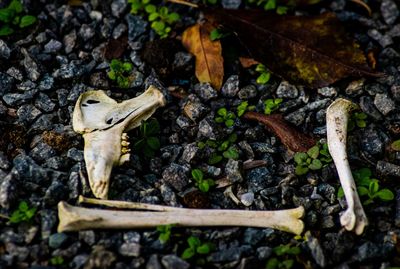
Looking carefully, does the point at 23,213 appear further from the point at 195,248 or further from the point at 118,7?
the point at 118,7

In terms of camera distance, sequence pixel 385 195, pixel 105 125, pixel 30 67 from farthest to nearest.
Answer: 1. pixel 30 67
2. pixel 105 125
3. pixel 385 195

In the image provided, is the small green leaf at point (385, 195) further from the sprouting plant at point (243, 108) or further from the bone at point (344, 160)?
the sprouting plant at point (243, 108)

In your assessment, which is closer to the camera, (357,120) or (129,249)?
(129,249)

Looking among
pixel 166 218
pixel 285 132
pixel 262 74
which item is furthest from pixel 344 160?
pixel 166 218

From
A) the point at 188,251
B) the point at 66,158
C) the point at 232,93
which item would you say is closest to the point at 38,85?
the point at 66,158

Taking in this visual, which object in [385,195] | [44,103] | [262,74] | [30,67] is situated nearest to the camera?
[385,195]

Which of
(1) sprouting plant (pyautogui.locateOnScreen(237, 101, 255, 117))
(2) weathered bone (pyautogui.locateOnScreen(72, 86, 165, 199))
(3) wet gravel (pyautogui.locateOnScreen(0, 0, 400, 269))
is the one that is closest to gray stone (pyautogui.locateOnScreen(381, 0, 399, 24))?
(3) wet gravel (pyautogui.locateOnScreen(0, 0, 400, 269))

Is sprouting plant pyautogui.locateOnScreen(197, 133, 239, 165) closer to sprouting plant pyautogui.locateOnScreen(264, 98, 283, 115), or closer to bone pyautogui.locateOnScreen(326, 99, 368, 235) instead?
sprouting plant pyautogui.locateOnScreen(264, 98, 283, 115)
